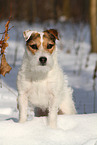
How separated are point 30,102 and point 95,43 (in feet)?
22.2

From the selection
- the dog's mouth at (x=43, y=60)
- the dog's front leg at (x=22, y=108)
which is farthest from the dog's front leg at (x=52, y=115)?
the dog's mouth at (x=43, y=60)

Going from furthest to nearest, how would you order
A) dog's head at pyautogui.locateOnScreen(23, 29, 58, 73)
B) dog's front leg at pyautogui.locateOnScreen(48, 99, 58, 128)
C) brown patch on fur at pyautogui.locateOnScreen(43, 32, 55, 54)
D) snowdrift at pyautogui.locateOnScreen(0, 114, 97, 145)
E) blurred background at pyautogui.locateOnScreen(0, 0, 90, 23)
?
blurred background at pyautogui.locateOnScreen(0, 0, 90, 23) < dog's front leg at pyautogui.locateOnScreen(48, 99, 58, 128) < brown patch on fur at pyautogui.locateOnScreen(43, 32, 55, 54) < dog's head at pyautogui.locateOnScreen(23, 29, 58, 73) < snowdrift at pyautogui.locateOnScreen(0, 114, 97, 145)

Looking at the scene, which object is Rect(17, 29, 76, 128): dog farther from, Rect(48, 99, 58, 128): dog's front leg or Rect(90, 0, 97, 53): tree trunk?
Rect(90, 0, 97, 53): tree trunk

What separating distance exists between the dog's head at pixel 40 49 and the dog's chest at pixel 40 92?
188 millimetres

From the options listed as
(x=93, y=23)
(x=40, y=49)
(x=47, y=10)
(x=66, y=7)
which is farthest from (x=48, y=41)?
(x=47, y=10)

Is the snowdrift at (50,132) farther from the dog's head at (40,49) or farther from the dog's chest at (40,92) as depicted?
the dog's head at (40,49)

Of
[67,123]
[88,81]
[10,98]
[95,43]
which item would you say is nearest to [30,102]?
[67,123]

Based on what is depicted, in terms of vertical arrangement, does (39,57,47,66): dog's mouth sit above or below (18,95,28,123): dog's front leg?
above

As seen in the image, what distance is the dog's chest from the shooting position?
307cm

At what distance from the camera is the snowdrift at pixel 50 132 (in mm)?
2683

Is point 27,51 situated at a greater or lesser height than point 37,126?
greater

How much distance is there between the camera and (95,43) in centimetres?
955

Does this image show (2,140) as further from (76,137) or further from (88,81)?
(88,81)

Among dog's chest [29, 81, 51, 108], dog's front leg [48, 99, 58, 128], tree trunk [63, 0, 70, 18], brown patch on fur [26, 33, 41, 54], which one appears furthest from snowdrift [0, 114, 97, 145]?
tree trunk [63, 0, 70, 18]
